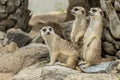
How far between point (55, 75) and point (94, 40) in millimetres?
955

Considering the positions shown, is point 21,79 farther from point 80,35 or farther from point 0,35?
point 0,35

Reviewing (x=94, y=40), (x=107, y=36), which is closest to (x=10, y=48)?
(x=107, y=36)

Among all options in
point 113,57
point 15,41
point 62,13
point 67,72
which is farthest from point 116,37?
point 62,13

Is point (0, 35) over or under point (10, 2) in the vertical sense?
under

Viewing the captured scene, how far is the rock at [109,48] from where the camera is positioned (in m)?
8.90

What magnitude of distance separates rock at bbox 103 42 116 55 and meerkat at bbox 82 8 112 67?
0.51 metres

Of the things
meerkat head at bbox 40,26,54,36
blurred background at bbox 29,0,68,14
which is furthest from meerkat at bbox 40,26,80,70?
blurred background at bbox 29,0,68,14

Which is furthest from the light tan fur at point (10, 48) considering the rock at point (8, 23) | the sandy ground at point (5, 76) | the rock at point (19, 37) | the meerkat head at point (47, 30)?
the meerkat head at point (47, 30)

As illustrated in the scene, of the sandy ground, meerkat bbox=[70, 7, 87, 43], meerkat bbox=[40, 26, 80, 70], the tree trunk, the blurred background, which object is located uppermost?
meerkat bbox=[70, 7, 87, 43]

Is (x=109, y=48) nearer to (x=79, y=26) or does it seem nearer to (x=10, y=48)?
(x=79, y=26)

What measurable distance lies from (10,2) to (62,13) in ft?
17.0

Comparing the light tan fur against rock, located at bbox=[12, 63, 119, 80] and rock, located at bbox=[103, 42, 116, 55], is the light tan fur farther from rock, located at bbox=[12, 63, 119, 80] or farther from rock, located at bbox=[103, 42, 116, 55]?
rock, located at bbox=[103, 42, 116, 55]

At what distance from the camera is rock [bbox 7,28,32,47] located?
1116 cm

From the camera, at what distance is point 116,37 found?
8.75 m
